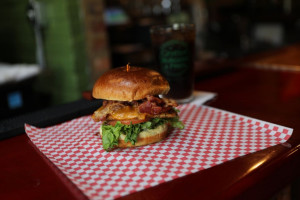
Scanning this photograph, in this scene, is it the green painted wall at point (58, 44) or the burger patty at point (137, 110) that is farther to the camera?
the green painted wall at point (58, 44)

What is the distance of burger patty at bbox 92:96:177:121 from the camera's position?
1.07 m

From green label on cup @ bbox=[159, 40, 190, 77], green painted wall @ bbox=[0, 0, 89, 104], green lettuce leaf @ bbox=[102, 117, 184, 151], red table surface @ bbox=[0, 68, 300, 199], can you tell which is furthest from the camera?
green painted wall @ bbox=[0, 0, 89, 104]

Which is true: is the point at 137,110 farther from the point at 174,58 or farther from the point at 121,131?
the point at 174,58

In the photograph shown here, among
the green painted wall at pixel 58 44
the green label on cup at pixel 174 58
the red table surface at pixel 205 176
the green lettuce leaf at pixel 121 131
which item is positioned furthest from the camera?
the green painted wall at pixel 58 44

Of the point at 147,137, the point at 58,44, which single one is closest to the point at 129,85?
the point at 147,137

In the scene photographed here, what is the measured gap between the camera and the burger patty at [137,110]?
1069mm

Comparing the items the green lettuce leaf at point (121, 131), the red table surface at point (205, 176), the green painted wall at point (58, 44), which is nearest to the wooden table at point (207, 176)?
the red table surface at point (205, 176)

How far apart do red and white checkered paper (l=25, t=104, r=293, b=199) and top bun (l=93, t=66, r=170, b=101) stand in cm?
18

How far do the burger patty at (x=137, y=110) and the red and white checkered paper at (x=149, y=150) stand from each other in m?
0.10

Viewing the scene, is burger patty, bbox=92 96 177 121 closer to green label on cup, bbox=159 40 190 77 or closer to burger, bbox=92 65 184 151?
burger, bbox=92 65 184 151

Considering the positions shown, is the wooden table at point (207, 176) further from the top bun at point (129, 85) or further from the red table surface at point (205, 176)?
the top bun at point (129, 85)

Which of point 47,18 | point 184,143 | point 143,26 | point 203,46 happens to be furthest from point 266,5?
point 184,143

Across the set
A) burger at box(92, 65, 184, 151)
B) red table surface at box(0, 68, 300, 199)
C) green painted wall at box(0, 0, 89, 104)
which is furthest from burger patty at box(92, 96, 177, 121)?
green painted wall at box(0, 0, 89, 104)

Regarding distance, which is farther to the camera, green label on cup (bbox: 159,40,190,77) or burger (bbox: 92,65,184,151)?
green label on cup (bbox: 159,40,190,77)
